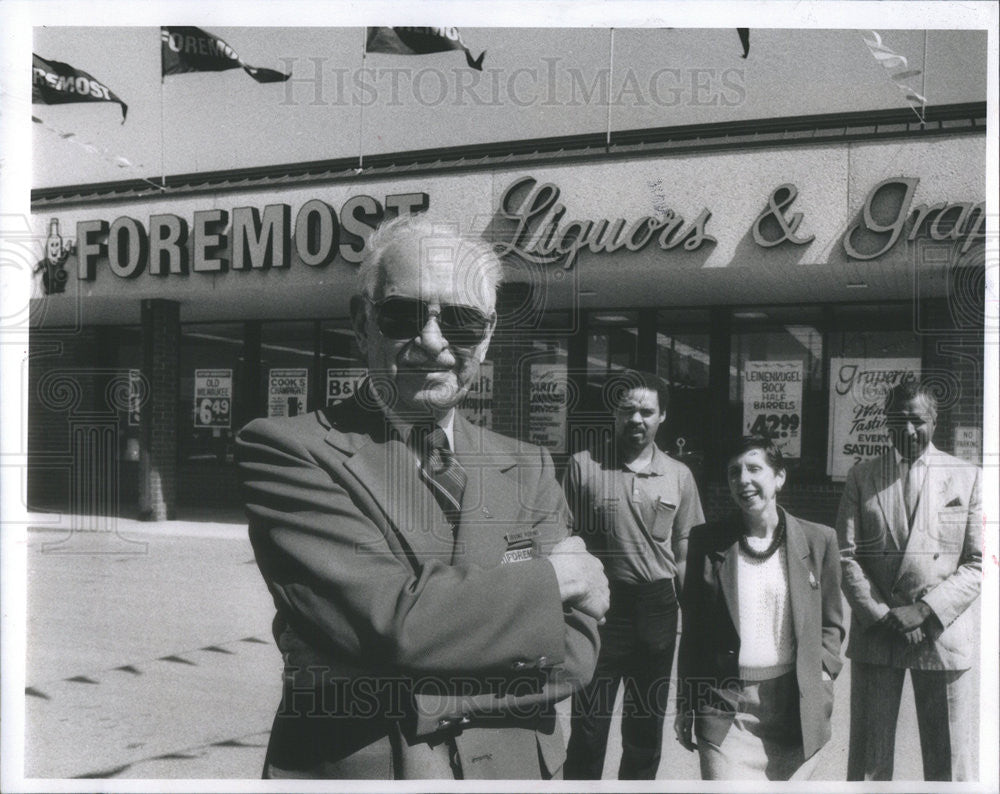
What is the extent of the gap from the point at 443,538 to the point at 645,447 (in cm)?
85

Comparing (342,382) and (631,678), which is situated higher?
(342,382)

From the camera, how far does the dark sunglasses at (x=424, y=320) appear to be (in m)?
3.23

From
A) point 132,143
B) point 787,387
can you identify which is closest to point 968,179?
point 787,387

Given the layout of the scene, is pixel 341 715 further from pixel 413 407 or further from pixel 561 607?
pixel 413 407

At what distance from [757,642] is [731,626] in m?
0.11

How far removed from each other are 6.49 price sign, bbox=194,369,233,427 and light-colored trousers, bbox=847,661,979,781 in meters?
2.87

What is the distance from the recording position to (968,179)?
339 cm

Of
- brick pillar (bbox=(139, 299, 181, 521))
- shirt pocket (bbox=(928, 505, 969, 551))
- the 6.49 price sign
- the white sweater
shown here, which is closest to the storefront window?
the white sweater

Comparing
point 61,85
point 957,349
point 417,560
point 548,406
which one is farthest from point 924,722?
point 61,85

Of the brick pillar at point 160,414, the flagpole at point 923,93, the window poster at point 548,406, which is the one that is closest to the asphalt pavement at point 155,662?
the brick pillar at point 160,414

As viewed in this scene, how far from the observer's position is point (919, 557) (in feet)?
11.3

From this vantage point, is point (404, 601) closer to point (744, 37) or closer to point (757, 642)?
point (757, 642)

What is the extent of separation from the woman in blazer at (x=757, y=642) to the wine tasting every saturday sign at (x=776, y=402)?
0.77 ft

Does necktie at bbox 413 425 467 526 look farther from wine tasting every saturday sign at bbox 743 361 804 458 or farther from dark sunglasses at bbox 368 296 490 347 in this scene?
wine tasting every saturday sign at bbox 743 361 804 458
